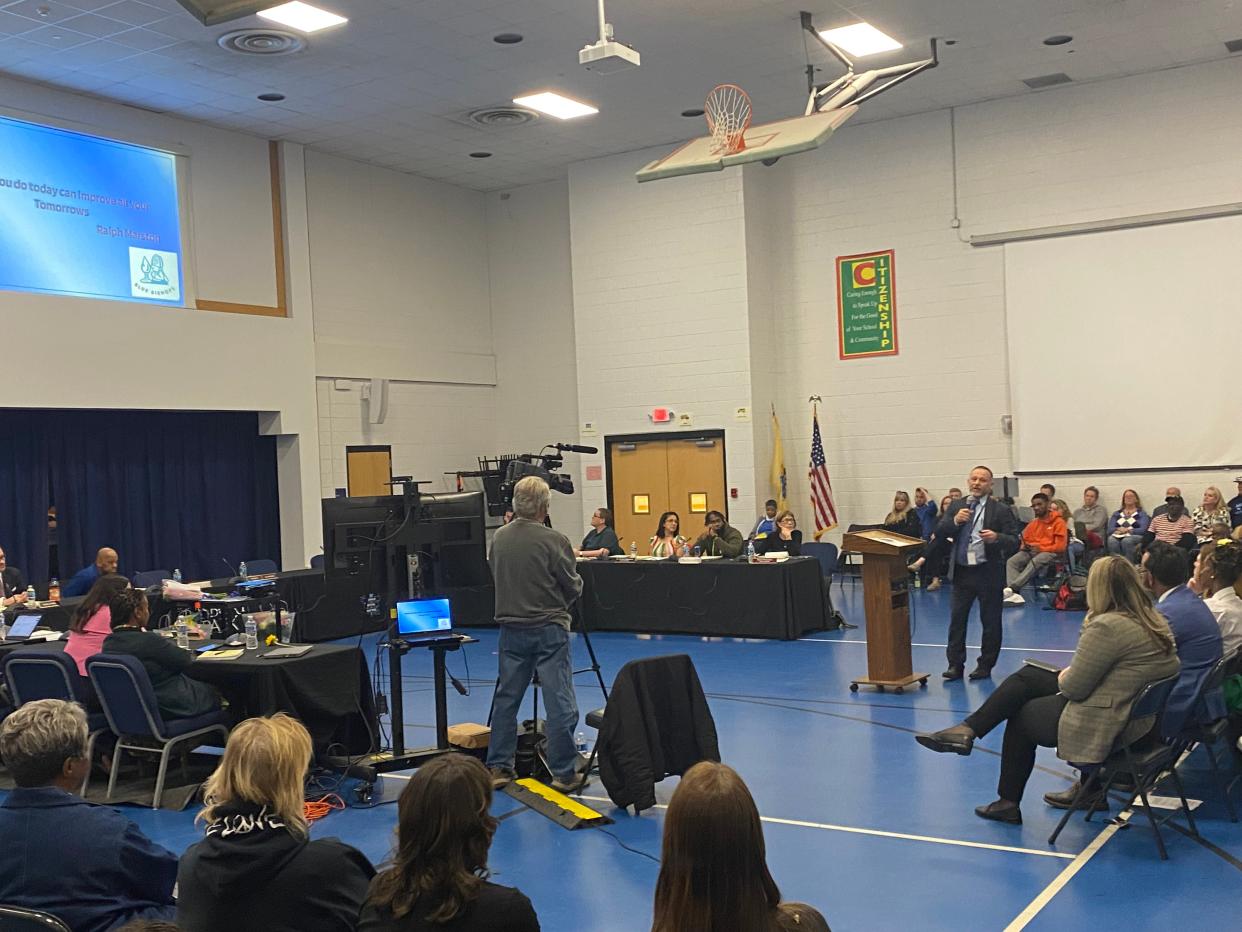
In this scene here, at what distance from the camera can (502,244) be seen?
1697 centimetres

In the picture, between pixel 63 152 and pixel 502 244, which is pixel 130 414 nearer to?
pixel 63 152

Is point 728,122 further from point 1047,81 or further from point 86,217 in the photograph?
point 86,217

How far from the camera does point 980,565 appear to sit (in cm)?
784

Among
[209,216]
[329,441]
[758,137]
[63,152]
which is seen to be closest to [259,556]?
[329,441]

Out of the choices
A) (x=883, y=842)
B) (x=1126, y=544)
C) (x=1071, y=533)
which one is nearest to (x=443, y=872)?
(x=883, y=842)

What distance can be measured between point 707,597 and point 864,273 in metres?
5.38

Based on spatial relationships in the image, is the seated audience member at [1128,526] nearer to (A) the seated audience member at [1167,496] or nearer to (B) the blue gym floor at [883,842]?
(A) the seated audience member at [1167,496]

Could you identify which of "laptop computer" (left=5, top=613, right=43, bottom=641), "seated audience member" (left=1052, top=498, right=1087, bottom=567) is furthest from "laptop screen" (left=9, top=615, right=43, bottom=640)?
"seated audience member" (left=1052, top=498, right=1087, bottom=567)

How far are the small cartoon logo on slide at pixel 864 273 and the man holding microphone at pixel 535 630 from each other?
30.8 ft

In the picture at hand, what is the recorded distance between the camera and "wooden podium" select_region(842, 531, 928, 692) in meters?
7.62

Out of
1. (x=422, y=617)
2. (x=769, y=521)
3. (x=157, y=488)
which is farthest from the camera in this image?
(x=769, y=521)

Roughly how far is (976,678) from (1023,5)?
6.15 meters

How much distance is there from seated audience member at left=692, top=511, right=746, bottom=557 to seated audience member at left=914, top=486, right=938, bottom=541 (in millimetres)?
2682

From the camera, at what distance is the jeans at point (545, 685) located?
18.7ft
